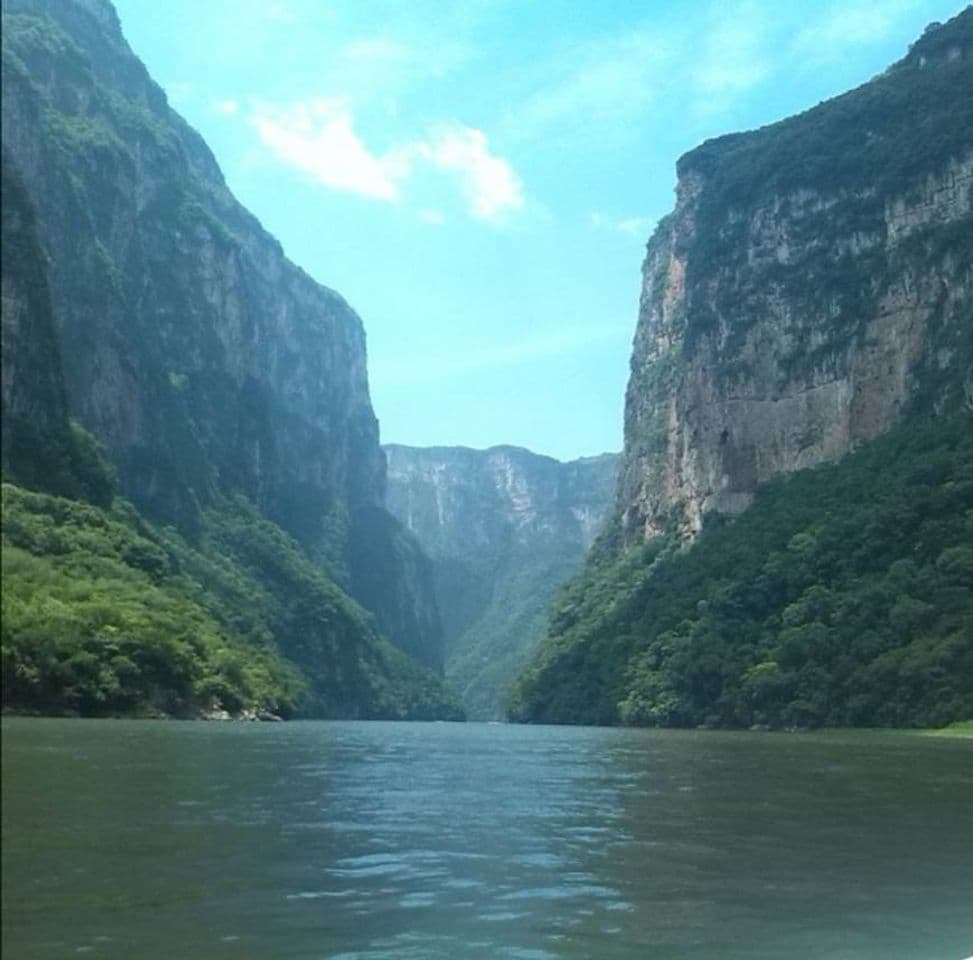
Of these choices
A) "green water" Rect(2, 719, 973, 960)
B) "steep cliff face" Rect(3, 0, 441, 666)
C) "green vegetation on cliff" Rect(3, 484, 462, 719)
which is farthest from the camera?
"steep cliff face" Rect(3, 0, 441, 666)

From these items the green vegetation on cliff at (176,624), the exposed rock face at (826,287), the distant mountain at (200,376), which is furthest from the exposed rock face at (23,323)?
the exposed rock face at (826,287)

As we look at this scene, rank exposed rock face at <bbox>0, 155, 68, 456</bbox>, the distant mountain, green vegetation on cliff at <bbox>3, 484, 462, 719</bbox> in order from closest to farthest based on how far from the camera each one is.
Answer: exposed rock face at <bbox>0, 155, 68, 456</bbox> < green vegetation on cliff at <bbox>3, 484, 462, 719</bbox> < the distant mountain

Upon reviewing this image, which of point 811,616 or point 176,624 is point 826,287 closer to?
point 811,616

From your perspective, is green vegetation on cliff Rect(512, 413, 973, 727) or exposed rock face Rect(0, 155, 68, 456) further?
green vegetation on cliff Rect(512, 413, 973, 727)

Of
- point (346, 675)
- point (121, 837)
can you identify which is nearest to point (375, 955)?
point (121, 837)

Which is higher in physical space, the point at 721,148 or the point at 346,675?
the point at 721,148

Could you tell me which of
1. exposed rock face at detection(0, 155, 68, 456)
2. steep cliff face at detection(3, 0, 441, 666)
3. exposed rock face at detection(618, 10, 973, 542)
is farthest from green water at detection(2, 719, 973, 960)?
exposed rock face at detection(618, 10, 973, 542)

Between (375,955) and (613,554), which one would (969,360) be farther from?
(375,955)

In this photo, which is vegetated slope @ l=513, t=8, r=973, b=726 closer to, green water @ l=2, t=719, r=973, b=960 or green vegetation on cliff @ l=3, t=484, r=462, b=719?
green vegetation on cliff @ l=3, t=484, r=462, b=719
